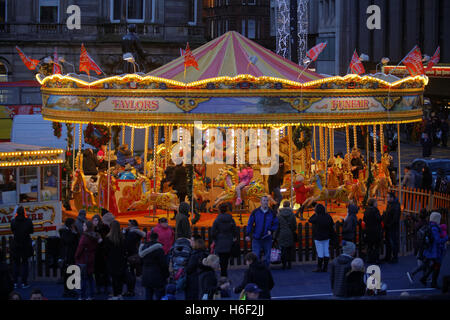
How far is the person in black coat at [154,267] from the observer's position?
46.6 ft

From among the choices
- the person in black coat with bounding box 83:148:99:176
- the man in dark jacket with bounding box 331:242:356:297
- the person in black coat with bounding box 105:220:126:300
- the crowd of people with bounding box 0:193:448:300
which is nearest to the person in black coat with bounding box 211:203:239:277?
the crowd of people with bounding box 0:193:448:300

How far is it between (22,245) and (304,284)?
5.28 m

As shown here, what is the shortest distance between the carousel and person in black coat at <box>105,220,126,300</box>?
4853 mm

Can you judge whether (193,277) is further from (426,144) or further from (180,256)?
(426,144)

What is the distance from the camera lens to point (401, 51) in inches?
2028

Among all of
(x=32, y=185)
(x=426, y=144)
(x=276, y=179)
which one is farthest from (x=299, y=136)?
(x=426, y=144)

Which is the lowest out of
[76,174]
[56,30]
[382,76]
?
[76,174]

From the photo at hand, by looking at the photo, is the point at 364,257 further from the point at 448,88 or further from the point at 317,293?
the point at 448,88

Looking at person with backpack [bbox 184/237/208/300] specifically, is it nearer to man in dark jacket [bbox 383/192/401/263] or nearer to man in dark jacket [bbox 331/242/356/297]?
man in dark jacket [bbox 331/242/356/297]

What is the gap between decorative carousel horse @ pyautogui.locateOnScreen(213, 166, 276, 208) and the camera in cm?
2117

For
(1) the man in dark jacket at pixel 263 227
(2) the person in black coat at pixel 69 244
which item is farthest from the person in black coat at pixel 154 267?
(1) the man in dark jacket at pixel 263 227
